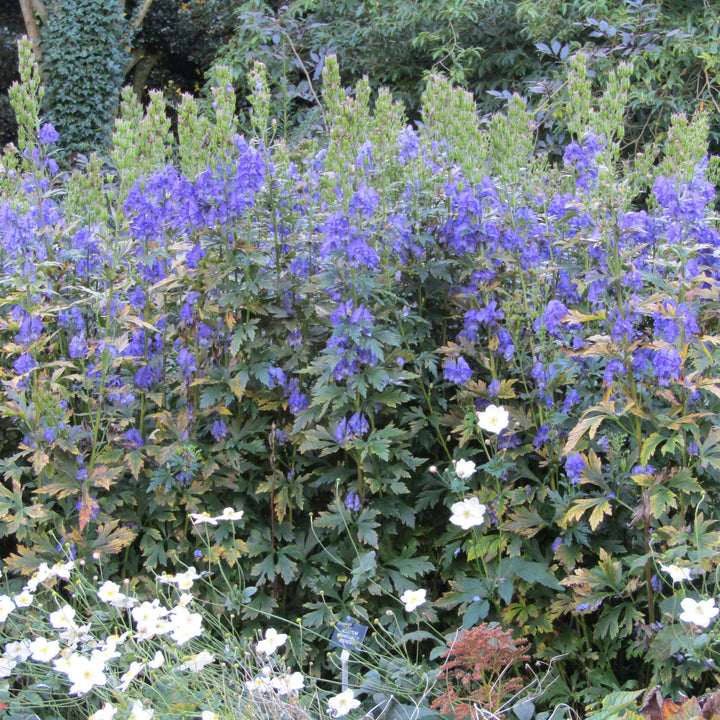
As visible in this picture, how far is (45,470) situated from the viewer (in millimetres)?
2809

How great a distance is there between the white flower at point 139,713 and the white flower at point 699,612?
57.4 inches

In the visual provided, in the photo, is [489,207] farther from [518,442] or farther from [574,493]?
[574,493]

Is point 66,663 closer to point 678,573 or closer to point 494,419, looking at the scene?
point 494,419

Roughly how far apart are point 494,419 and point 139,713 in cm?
138

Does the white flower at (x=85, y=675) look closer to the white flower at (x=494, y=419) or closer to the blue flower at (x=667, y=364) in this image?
the white flower at (x=494, y=419)

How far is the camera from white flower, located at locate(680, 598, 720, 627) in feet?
6.61

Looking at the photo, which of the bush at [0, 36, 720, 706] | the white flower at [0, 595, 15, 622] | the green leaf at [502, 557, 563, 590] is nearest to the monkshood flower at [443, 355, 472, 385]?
the bush at [0, 36, 720, 706]

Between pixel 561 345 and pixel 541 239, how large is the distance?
58cm

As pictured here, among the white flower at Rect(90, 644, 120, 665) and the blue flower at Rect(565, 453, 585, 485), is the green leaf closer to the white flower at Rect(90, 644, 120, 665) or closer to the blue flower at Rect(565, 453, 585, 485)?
the blue flower at Rect(565, 453, 585, 485)

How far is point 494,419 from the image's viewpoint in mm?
2557

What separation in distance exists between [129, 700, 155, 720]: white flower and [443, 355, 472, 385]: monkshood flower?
146cm

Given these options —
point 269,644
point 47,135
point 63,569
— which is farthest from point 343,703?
point 47,135

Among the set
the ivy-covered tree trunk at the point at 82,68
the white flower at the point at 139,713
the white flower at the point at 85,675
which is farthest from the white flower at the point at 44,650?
the ivy-covered tree trunk at the point at 82,68

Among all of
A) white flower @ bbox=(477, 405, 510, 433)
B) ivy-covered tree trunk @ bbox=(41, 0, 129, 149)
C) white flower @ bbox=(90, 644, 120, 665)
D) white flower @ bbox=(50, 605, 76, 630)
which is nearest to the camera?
white flower @ bbox=(90, 644, 120, 665)
